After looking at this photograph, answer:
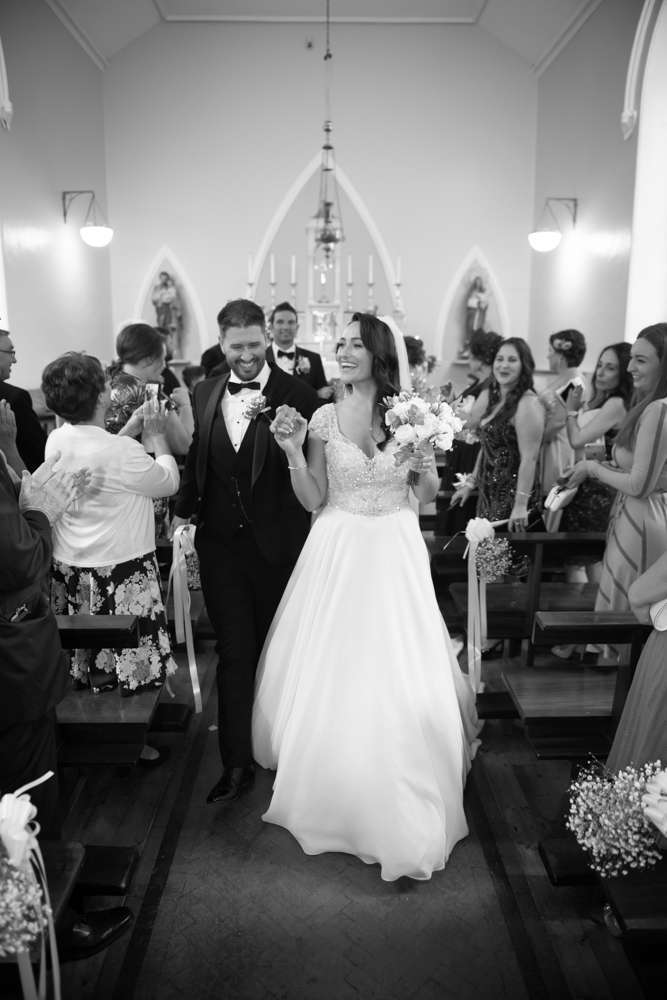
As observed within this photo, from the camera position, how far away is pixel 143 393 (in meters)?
3.42

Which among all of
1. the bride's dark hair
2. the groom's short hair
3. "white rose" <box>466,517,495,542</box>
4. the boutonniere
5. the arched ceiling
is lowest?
"white rose" <box>466,517,495,542</box>

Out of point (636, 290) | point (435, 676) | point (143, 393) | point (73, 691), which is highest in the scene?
point (636, 290)

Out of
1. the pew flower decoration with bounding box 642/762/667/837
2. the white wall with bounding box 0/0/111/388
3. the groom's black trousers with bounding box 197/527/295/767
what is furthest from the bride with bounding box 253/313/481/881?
the white wall with bounding box 0/0/111/388

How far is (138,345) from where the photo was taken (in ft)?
11.0

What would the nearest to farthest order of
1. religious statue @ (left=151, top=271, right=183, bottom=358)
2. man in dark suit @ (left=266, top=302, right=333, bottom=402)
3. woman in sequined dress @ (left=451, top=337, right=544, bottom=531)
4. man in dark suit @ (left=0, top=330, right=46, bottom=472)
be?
woman in sequined dress @ (left=451, top=337, right=544, bottom=531) → man in dark suit @ (left=0, top=330, right=46, bottom=472) → man in dark suit @ (left=266, top=302, right=333, bottom=402) → religious statue @ (left=151, top=271, right=183, bottom=358)

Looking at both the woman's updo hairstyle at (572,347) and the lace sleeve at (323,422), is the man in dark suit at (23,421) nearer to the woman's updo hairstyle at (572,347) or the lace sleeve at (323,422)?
the lace sleeve at (323,422)

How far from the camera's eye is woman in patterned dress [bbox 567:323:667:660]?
3043 mm

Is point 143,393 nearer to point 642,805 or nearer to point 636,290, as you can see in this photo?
point 642,805

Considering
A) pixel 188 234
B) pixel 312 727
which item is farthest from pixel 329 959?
pixel 188 234

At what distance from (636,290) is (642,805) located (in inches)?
264

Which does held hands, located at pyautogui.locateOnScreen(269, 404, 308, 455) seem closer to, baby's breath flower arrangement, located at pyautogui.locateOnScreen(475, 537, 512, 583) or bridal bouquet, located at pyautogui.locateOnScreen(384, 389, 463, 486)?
bridal bouquet, located at pyautogui.locateOnScreen(384, 389, 463, 486)

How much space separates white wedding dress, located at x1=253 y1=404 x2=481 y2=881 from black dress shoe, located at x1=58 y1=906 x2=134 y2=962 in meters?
0.66

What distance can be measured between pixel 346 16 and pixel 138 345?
9714mm

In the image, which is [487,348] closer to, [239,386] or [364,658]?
[239,386]
